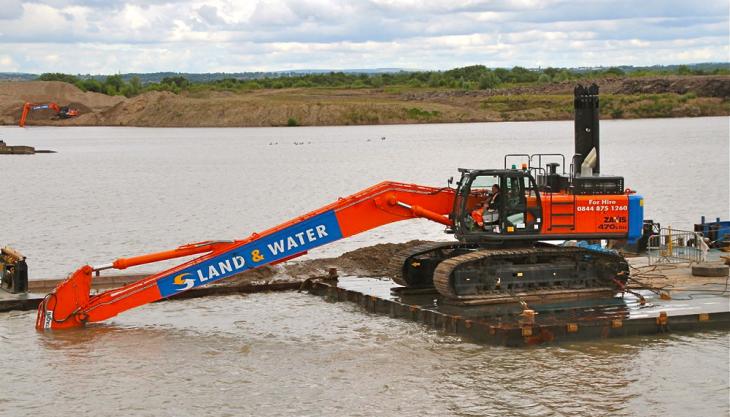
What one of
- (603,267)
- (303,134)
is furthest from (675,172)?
(303,134)

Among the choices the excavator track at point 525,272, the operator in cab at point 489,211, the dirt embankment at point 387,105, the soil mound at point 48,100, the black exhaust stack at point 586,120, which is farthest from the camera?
the soil mound at point 48,100

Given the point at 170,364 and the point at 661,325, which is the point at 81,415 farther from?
the point at 661,325

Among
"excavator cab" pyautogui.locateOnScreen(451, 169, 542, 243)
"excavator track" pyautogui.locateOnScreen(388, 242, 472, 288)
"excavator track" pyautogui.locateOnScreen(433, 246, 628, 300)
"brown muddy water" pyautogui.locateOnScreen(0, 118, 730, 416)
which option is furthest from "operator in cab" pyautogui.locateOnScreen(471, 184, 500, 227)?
"brown muddy water" pyautogui.locateOnScreen(0, 118, 730, 416)

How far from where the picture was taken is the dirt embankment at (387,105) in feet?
525

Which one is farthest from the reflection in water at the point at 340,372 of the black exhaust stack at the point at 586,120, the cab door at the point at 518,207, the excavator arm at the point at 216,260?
the black exhaust stack at the point at 586,120

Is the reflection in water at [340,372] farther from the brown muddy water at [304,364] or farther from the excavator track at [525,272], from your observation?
the excavator track at [525,272]

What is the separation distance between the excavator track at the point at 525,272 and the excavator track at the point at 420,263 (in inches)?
60.9

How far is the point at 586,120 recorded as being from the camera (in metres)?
25.7

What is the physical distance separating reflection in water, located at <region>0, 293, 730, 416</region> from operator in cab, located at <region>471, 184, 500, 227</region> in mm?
2494

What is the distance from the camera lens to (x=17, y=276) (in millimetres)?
25859

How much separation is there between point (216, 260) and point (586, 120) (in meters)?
8.85

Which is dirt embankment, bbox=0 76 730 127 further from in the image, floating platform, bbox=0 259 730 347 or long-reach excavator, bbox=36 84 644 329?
long-reach excavator, bbox=36 84 644 329

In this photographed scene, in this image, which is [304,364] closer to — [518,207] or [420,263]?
[420,263]

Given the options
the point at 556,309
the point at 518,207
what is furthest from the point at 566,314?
the point at 518,207
